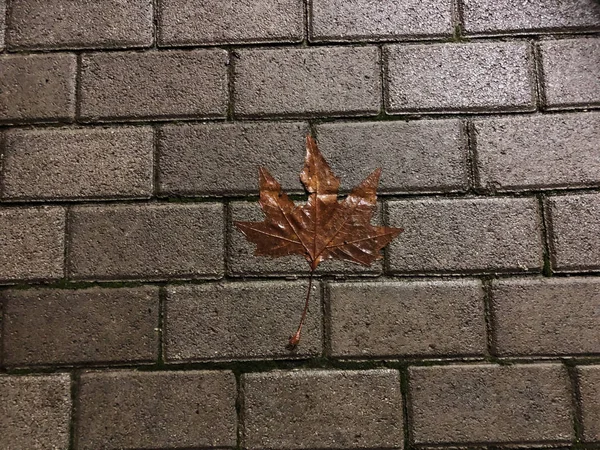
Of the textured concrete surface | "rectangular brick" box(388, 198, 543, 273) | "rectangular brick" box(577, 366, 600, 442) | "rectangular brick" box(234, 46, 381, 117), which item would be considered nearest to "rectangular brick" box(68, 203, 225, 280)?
the textured concrete surface

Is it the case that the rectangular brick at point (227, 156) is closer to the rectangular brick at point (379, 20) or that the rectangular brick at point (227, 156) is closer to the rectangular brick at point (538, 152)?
the rectangular brick at point (379, 20)

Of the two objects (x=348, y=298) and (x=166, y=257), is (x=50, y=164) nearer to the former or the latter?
(x=166, y=257)

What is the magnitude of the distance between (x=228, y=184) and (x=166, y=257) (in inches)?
12.8

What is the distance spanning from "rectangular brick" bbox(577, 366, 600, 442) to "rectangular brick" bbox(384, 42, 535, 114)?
2.98ft

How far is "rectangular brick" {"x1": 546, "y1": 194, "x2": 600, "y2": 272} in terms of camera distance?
159cm

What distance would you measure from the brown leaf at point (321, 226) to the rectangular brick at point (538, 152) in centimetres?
40

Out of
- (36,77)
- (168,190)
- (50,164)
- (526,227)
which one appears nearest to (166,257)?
(168,190)

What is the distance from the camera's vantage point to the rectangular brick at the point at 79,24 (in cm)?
174

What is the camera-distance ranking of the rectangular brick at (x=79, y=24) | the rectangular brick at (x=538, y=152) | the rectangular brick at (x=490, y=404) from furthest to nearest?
1. the rectangular brick at (x=79, y=24)
2. the rectangular brick at (x=538, y=152)
3. the rectangular brick at (x=490, y=404)

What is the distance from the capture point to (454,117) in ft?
5.46

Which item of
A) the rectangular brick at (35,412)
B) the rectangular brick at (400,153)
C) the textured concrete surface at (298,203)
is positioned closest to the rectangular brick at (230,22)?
the textured concrete surface at (298,203)

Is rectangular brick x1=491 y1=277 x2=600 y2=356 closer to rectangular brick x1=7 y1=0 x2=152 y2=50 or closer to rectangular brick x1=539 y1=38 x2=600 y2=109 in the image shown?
rectangular brick x1=539 y1=38 x2=600 y2=109

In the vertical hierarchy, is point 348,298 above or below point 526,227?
below

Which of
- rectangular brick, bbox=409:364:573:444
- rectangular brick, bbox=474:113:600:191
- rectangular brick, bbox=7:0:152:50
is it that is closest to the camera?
Answer: rectangular brick, bbox=409:364:573:444
